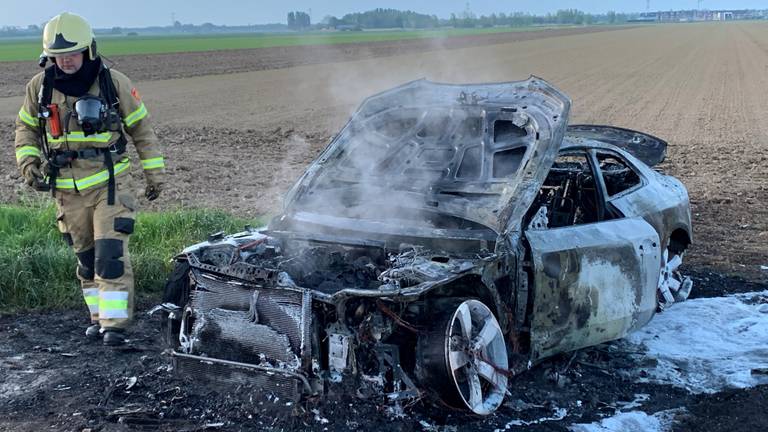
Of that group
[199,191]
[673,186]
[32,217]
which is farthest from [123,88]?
[199,191]

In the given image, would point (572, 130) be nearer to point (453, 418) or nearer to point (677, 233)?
point (677, 233)

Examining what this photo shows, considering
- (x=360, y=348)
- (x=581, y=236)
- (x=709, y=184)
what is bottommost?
(x=709, y=184)

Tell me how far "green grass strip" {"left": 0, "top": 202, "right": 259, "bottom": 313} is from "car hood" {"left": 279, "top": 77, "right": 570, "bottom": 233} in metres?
1.96

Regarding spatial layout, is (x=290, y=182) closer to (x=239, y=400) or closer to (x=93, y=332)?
(x=93, y=332)

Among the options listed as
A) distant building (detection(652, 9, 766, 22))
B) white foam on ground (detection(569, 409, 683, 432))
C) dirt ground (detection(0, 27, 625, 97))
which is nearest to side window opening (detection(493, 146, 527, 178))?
white foam on ground (detection(569, 409, 683, 432))

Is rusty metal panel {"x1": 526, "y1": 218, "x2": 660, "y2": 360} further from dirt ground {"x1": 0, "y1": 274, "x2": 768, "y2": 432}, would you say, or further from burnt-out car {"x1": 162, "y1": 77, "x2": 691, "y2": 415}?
dirt ground {"x1": 0, "y1": 274, "x2": 768, "y2": 432}

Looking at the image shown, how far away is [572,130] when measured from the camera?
23.8 feet

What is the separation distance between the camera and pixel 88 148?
5523mm

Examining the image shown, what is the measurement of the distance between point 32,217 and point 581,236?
5.42m

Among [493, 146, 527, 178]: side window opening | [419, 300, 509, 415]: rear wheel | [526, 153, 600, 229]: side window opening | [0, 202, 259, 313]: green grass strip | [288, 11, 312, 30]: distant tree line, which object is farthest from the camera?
[288, 11, 312, 30]: distant tree line

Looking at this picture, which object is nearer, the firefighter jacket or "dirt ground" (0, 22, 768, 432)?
"dirt ground" (0, 22, 768, 432)

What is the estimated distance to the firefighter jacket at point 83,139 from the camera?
5.49 meters

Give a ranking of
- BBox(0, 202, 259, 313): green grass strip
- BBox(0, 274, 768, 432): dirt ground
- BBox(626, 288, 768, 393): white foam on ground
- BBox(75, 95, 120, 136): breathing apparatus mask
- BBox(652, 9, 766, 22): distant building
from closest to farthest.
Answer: BBox(0, 274, 768, 432): dirt ground, BBox(626, 288, 768, 393): white foam on ground, BBox(75, 95, 120, 136): breathing apparatus mask, BBox(0, 202, 259, 313): green grass strip, BBox(652, 9, 766, 22): distant building

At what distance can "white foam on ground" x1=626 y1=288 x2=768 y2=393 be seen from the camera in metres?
5.27
